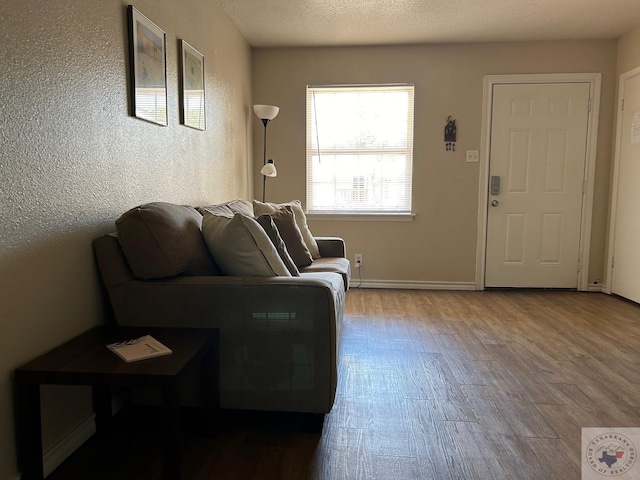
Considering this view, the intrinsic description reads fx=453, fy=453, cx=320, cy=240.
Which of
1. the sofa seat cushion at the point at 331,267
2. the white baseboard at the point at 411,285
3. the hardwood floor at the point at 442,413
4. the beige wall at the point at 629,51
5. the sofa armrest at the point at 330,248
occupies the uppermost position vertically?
the beige wall at the point at 629,51

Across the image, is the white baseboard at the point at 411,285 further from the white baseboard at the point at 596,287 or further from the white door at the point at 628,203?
the white door at the point at 628,203

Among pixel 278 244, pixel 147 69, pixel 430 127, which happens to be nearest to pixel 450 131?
pixel 430 127

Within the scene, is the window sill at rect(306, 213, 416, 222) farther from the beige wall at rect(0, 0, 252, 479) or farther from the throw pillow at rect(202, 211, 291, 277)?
the throw pillow at rect(202, 211, 291, 277)

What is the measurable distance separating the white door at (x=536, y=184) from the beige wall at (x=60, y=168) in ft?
10.3

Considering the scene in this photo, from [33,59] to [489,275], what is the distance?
13.1 feet

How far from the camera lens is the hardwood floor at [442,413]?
1.58 meters

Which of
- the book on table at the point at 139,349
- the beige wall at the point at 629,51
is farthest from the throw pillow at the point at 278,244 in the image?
the beige wall at the point at 629,51

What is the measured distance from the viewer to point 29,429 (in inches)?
54.4

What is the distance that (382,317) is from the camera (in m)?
3.45

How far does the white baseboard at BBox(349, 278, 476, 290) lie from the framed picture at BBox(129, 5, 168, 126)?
8.62ft

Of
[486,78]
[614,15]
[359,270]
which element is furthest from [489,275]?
[614,15]

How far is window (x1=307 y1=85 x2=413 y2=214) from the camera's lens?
4.31m

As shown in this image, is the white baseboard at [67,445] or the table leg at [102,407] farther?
the table leg at [102,407]

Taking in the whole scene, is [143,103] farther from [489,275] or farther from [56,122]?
[489,275]
